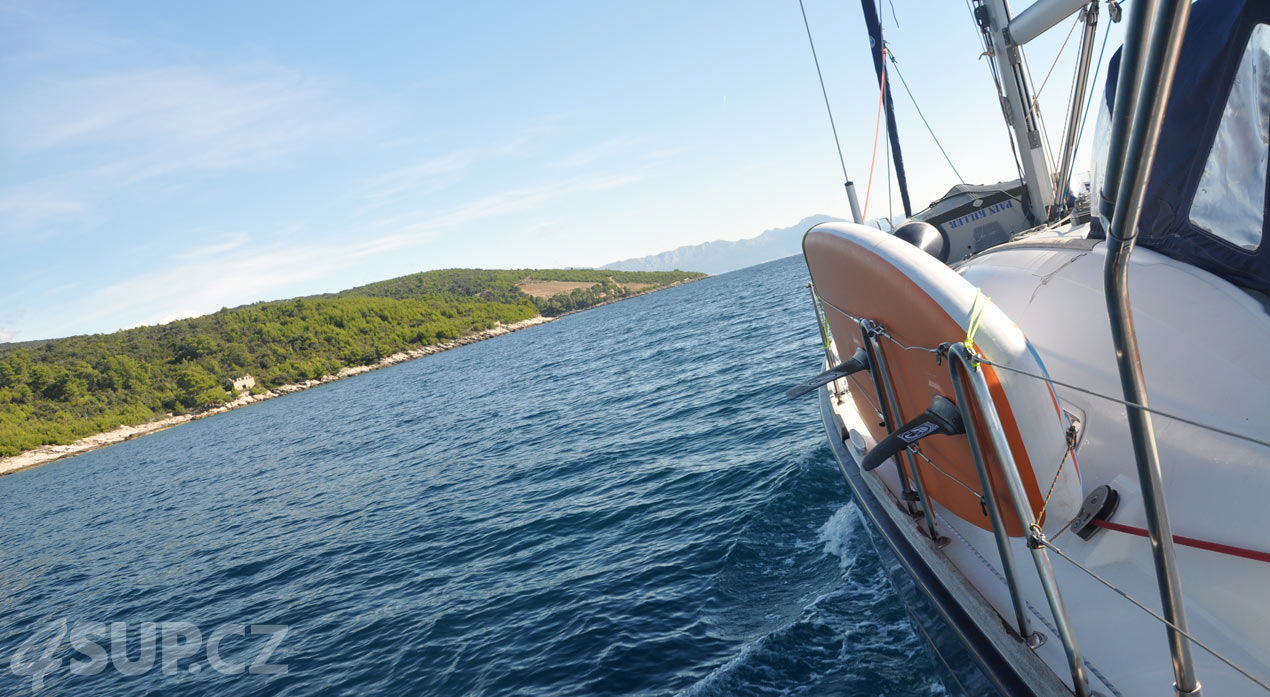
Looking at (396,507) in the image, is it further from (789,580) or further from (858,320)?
(858,320)

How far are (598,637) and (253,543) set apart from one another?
33.5 ft

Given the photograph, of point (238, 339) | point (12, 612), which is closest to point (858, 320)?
point (12, 612)

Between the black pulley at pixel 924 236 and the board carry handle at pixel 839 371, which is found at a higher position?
the black pulley at pixel 924 236

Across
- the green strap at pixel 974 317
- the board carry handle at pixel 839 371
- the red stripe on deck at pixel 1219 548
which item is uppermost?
the green strap at pixel 974 317

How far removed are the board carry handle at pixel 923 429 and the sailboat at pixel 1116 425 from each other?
11mm

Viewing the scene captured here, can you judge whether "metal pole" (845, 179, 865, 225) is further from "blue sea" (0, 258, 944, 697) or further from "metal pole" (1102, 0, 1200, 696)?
"metal pole" (1102, 0, 1200, 696)

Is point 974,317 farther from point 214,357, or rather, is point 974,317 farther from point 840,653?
point 214,357

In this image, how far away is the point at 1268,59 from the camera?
273 centimetres

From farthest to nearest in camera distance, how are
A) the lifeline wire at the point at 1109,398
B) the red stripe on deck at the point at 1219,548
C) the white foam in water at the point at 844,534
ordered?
the white foam in water at the point at 844,534 < the red stripe on deck at the point at 1219,548 < the lifeline wire at the point at 1109,398

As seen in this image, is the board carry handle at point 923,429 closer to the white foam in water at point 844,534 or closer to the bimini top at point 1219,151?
the bimini top at point 1219,151

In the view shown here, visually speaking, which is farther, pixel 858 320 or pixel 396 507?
pixel 396 507

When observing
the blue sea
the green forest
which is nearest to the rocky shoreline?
the green forest

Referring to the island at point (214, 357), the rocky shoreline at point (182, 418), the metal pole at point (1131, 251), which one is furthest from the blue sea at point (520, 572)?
the island at point (214, 357)

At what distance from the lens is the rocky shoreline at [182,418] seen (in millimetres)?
59469
